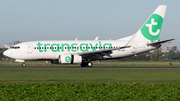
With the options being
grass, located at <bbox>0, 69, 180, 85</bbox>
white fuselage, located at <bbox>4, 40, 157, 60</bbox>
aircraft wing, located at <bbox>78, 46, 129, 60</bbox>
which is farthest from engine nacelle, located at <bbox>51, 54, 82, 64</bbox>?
grass, located at <bbox>0, 69, 180, 85</bbox>

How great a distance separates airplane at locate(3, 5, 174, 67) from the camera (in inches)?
1615

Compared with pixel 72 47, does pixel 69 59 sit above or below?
below

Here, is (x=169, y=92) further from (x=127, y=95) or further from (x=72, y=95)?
(x=72, y=95)

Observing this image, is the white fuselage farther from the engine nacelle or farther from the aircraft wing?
the engine nacelle

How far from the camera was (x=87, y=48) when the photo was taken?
4184 centimetres

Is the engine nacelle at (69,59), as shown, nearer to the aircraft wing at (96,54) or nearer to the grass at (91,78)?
the aircraft wing at (96,54)

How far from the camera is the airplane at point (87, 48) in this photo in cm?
4103

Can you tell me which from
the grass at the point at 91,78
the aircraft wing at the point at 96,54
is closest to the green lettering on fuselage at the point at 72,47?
the aircraft wing at the point at 96,54

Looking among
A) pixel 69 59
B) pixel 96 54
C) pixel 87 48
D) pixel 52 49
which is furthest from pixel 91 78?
pixel 52 49

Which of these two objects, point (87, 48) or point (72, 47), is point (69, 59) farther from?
point (87, 48)

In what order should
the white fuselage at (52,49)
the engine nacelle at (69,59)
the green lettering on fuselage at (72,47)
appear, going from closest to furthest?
the engine nacelle at (69,59) < the white fuselage at (52,49) < the green lettering on fuselage at (72,47)

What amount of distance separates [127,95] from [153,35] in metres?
30.9

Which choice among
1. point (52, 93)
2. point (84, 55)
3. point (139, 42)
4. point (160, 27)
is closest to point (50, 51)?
point (84, 55)

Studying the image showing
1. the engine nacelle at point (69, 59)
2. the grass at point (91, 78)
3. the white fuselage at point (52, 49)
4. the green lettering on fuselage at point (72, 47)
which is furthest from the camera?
the green lettering on fuselage at point (72, 47)
